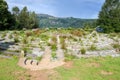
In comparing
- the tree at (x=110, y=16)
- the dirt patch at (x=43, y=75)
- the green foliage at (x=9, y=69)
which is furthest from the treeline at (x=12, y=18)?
the dirt patch at (x=43, y=75)

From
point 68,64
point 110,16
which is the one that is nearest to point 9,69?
point 68,64

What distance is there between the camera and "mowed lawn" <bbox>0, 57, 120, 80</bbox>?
15.5 m

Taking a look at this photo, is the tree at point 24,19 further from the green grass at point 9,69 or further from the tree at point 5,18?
the green grass at point 9,69

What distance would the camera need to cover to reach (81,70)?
16.8 m

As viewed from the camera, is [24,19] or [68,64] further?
[24,19]

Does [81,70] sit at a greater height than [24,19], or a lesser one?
lesser

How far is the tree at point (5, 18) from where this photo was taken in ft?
188

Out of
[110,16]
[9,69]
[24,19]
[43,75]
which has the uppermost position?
[110,16]

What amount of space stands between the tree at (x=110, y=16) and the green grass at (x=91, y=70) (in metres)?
37.0

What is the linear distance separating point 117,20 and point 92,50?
33.6 meters

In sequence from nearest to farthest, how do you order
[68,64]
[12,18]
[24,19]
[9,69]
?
[9,69], [68,64], [12,18], [24,19]

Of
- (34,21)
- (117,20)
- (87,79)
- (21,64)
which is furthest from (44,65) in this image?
(34,21)

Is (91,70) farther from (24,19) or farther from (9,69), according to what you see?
(24,19)

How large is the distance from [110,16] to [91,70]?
1698 inches
